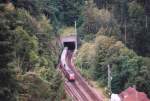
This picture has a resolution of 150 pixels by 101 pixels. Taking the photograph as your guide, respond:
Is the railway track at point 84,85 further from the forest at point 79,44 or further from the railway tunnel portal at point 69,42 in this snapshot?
the railway tunnel portal at point 69,42

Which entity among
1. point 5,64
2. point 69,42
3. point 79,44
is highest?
point 5,64

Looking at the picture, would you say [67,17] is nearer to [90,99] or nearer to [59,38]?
[59,38]

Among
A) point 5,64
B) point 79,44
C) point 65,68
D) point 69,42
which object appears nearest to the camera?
point 5,64

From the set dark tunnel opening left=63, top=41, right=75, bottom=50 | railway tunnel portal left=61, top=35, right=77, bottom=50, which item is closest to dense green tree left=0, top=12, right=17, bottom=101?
railway tunnel portal left=61, top=35, right=77, bottom=50

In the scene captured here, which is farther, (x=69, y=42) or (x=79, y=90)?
(x=69, y=42)

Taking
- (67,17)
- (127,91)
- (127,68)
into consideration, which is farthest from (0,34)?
(67,17)

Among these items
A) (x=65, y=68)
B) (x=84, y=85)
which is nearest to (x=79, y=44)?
(x=65, y=68)

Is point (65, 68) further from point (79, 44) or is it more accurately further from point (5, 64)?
point (5, 64)

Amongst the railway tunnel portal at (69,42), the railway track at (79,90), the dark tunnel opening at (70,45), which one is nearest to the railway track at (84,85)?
the railway track at (79,90)
